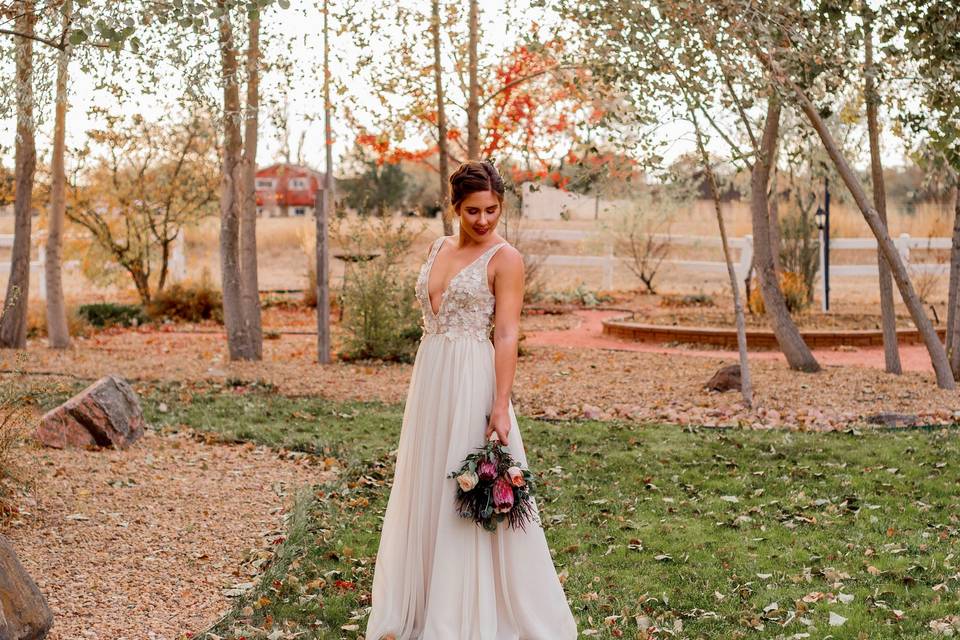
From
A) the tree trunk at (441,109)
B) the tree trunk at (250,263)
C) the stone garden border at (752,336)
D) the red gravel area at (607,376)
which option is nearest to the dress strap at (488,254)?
the red gravel area at (607,376)

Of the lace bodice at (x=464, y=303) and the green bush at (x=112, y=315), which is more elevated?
the lace bodice at (x=464, y=303)

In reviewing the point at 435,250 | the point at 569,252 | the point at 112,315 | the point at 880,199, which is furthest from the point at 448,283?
the point at 569,252

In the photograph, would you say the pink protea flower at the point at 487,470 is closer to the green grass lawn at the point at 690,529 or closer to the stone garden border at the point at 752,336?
the green grass lawn at the point at 690,529

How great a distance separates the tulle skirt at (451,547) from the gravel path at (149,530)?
101 cm

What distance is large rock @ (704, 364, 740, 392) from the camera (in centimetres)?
1071

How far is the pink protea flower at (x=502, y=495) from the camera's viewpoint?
13.3 ft

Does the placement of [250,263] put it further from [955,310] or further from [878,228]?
[955,310]

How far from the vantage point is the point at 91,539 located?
19.0ft

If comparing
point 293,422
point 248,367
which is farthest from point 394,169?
point 293,422

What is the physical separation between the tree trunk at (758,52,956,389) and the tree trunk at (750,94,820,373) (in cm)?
142

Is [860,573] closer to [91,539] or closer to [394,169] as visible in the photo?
[91,539]

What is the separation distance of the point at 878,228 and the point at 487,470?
6.81 meters

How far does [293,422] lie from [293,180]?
140ft

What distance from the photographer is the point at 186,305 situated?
58.8 feet
